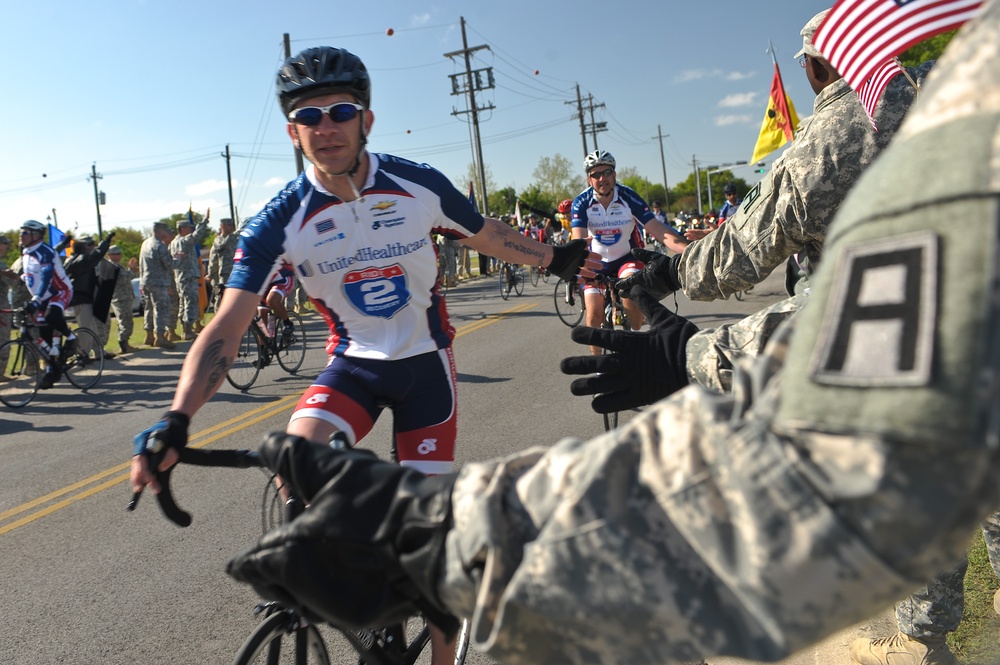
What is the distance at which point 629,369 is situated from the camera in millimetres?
1815

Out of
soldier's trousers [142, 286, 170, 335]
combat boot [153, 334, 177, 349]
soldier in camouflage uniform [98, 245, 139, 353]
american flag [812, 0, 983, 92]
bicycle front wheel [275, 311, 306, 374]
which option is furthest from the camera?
combat boot [153, 334, 177, 349]

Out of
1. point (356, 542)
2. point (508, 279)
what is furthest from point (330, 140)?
point (508, 279)

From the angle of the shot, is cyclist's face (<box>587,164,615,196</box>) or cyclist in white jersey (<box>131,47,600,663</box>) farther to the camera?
cyclist's face (<box>587,164,615,196</box>)

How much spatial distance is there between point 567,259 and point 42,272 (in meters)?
10.2

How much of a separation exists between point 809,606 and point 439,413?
2282 mm

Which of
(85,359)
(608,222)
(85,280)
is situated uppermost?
(85,280)

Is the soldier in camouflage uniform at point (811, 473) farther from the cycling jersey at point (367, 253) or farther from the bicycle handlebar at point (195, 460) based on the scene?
the cycling jersey at point (367, 253)

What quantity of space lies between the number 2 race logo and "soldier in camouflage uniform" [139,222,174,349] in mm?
12195

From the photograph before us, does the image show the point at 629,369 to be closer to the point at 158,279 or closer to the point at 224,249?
the point at 158,279

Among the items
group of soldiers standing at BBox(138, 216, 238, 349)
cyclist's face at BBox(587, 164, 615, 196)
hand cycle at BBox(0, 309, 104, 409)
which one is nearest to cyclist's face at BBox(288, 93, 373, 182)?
cyclist's face at BBox(587, 164, 615, 196)

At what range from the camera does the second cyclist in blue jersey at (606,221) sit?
29.9 feet

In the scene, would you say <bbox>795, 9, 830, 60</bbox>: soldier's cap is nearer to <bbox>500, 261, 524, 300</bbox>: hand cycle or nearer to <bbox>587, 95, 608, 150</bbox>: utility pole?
<bbox>500, 261, 524, 300</bbox>: hand cycle

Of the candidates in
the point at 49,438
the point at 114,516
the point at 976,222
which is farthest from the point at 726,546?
the point at 49,438

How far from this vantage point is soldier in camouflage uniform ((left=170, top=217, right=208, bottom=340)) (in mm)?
14469
